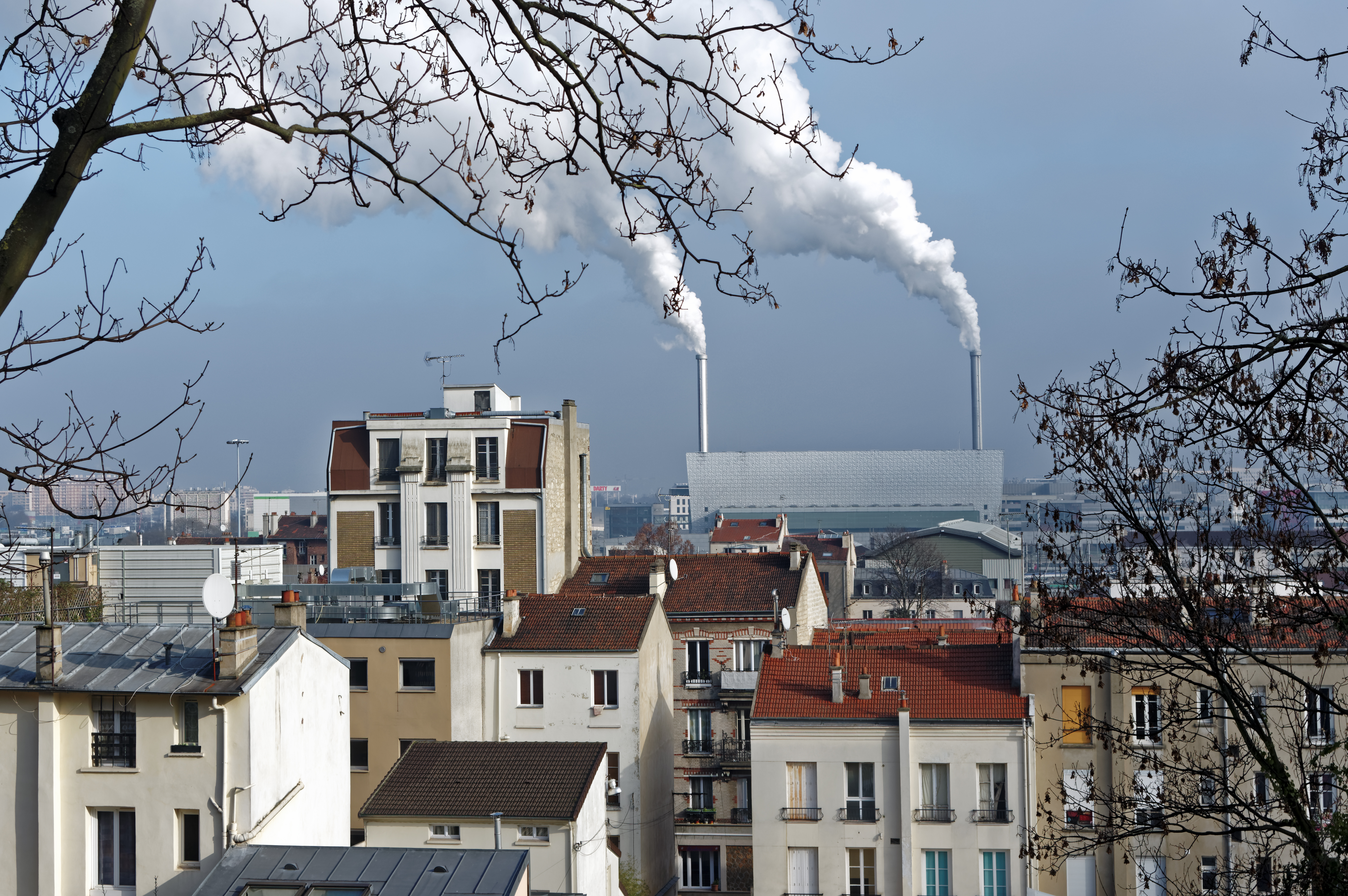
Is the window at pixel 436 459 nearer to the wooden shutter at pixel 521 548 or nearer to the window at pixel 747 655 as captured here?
the wooden shutter at pixel 521 548

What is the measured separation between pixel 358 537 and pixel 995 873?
2678 centimetres

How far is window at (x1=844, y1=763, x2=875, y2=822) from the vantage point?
30703 mm

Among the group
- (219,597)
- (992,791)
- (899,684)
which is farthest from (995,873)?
(219,597)

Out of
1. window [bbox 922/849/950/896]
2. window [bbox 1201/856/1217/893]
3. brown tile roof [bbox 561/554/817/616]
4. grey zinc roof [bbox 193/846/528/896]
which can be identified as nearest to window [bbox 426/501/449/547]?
brown tile roof [bbox 561/554/817/616]

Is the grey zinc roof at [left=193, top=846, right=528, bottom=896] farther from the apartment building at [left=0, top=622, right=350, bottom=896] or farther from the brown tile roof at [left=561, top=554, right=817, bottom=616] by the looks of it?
the brown tile roof at [left=561, top=554, right=817, bottom=616]

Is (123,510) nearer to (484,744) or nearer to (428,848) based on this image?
(428,848)

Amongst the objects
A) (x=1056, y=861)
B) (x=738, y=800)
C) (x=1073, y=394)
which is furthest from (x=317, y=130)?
(x=738, y=800)

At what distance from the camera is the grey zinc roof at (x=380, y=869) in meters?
19.1

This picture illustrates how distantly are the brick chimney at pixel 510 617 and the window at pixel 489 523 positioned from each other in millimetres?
8792

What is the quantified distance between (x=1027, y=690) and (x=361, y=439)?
27.4m

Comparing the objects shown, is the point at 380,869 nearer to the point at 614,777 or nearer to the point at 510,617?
the point at 510,617

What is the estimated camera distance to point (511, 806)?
92.8ft

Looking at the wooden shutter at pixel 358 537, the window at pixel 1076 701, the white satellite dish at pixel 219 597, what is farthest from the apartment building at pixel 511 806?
the wooden shutter at pixel 358 537

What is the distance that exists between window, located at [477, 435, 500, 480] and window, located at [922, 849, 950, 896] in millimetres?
22388
